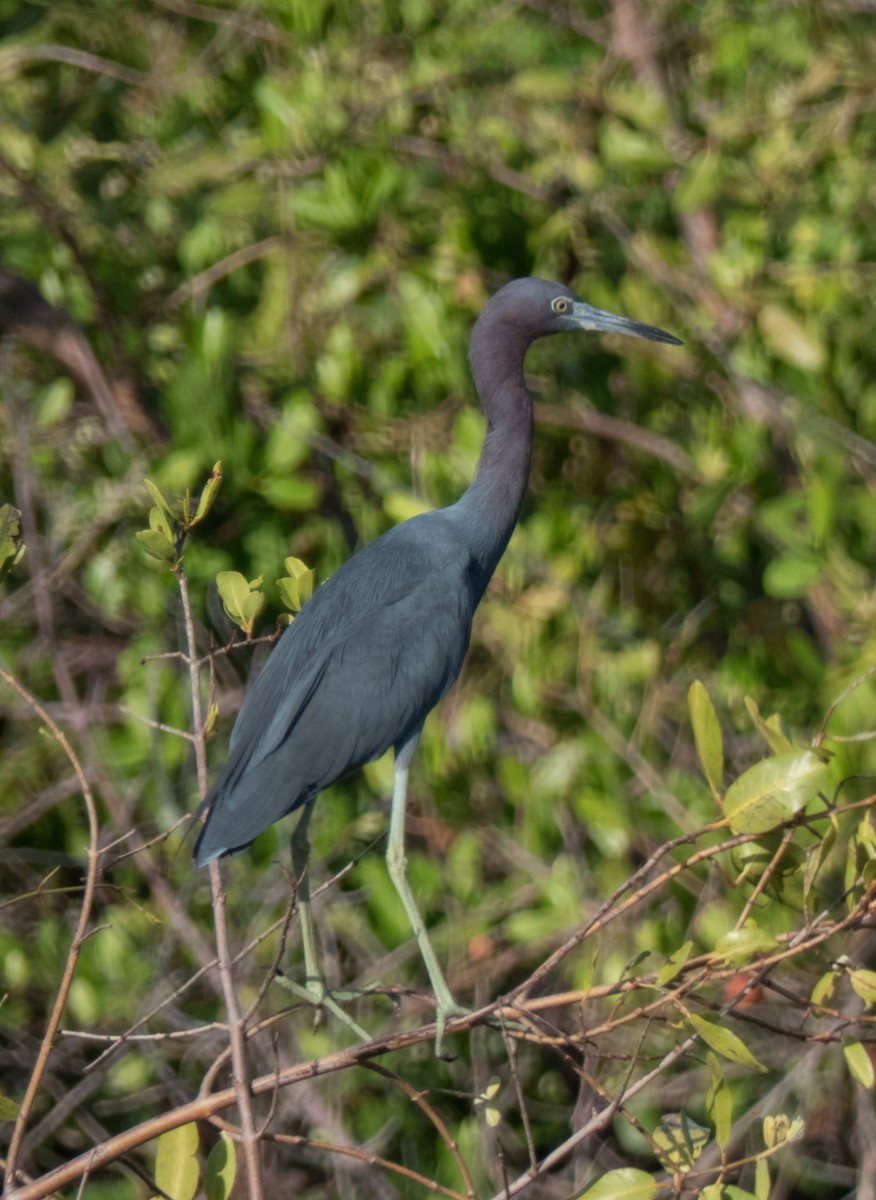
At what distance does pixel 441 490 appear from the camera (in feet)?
12.3

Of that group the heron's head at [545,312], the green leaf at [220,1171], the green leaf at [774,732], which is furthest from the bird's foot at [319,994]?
the heron's head at [545,312]

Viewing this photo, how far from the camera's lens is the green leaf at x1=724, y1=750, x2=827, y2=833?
75.7 inches

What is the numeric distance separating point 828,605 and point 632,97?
1.38 meters

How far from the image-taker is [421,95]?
4.16 m

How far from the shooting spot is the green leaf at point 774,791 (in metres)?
1.92

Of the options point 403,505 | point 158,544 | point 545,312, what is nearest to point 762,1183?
point 158,544

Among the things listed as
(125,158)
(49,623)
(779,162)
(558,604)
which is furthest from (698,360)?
(49,623)

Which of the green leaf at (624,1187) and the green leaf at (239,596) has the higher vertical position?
the green leaf at (239,596)

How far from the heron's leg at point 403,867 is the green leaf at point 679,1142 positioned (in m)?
0.60

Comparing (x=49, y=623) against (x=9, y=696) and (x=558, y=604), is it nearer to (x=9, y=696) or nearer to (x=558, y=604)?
(x=9, y=696)

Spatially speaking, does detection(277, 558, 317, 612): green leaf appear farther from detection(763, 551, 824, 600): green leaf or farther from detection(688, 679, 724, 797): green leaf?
detection(763, 551, 824, 600): green leaf

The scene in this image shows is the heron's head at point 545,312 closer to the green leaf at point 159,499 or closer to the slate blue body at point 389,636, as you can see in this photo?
the slate blue body at point 389,636

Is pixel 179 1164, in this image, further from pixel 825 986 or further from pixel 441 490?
pixel 441 490

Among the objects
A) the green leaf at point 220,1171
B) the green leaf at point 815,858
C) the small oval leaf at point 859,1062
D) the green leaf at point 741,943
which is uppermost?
the green leaf at point 741,943
